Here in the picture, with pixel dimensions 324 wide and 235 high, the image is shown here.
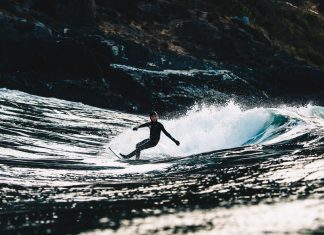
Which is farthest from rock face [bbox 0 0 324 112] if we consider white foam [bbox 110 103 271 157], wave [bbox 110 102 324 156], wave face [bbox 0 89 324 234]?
wave face [bbox 0 89 324 234]

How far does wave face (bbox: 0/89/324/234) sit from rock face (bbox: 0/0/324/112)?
15.4m

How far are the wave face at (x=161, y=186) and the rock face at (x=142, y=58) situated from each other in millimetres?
15373

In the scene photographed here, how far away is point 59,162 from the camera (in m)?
13.6

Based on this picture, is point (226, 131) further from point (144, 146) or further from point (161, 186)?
point (161, 186)

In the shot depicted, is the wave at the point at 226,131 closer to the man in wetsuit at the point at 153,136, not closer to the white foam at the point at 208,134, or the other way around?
the white foam at the point at 208,134

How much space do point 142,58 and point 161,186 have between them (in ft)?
102

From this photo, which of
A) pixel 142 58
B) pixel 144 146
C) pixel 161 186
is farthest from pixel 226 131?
pixel 142 58

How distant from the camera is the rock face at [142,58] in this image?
35.3m

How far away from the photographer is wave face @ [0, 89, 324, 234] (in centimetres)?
662

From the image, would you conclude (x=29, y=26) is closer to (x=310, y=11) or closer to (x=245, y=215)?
(x=245, y=215)

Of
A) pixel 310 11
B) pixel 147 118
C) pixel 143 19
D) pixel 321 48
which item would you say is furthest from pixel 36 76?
pixel 310 11

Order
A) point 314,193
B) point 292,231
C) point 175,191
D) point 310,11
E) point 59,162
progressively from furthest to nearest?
point 310,11, point 59,162, point 175,191, point 314,193, point 292,231

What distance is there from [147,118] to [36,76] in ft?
26.0

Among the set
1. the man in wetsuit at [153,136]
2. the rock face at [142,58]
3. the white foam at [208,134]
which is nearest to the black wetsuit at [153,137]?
the man in wetsuit at [153,136]
